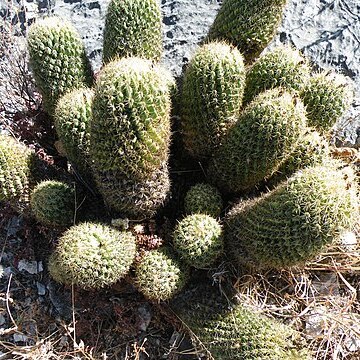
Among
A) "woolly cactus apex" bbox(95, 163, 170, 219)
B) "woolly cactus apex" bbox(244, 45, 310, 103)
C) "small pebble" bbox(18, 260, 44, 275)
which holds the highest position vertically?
"woolly cactus apex" bbox(244, 45, 310, 103)

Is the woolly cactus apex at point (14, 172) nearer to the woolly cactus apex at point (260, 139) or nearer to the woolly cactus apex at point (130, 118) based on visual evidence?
the woolly cactus apex at point (130, 118)

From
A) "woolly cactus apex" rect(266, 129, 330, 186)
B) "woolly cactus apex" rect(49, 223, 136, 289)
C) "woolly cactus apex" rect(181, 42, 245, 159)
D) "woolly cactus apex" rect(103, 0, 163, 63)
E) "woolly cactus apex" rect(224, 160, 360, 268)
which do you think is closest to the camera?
"woolly cactus apex" rect(224, 160, 360, 268)

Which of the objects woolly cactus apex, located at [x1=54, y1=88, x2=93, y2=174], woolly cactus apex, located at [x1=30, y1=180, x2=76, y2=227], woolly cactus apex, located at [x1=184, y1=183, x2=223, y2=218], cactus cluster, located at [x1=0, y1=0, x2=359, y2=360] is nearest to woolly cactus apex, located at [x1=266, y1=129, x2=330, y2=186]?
cactus cluster, located at [x1=0, y1=0, x2=359, y2=360]

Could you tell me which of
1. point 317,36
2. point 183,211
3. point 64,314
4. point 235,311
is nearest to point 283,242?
point 235,311

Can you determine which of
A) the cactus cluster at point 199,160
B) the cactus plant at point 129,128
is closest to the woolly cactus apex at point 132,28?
the cactus cluster at point 199,160

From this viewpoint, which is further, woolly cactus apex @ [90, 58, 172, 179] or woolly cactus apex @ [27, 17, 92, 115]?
woolly cactus apex @ [27, 17, 92, 115]

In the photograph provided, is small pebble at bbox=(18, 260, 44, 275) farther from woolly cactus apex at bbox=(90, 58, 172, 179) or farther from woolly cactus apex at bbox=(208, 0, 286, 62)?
woolly cactus apex at bbox=(208, 0, 286, 62)
